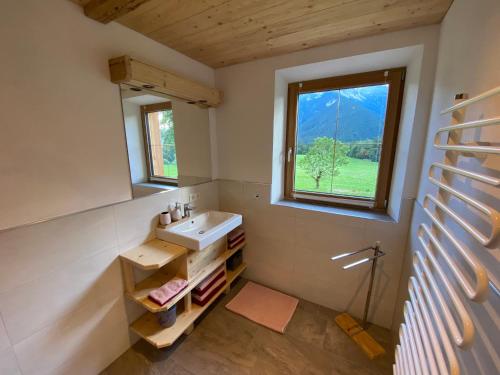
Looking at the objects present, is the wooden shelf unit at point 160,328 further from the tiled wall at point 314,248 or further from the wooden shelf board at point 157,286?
the tiled wall at point 314,248

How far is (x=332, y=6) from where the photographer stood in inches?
44.4

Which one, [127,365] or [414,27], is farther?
[127,365]

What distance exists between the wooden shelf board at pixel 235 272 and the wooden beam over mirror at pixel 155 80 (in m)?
1.63

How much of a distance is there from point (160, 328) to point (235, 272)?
0.80m

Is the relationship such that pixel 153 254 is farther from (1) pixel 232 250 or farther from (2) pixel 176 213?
(1) pixel 232 250

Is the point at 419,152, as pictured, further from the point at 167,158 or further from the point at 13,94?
the point at 13,94

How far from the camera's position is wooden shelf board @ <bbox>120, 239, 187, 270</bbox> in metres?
1.29

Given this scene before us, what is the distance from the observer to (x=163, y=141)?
1676 mm

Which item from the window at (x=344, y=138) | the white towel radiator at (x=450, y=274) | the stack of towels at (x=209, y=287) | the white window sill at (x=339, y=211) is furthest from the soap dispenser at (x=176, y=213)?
the white towel radiator at (x=450, y=274)

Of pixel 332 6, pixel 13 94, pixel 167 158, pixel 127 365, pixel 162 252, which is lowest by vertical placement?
pixel 127 365

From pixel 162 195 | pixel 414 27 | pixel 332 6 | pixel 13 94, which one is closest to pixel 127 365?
pixel 162 195

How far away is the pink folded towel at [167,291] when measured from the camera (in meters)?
1.33

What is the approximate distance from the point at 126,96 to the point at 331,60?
146 centimetres

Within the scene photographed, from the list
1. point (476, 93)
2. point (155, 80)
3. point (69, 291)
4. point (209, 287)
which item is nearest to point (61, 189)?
point (69, 291)
